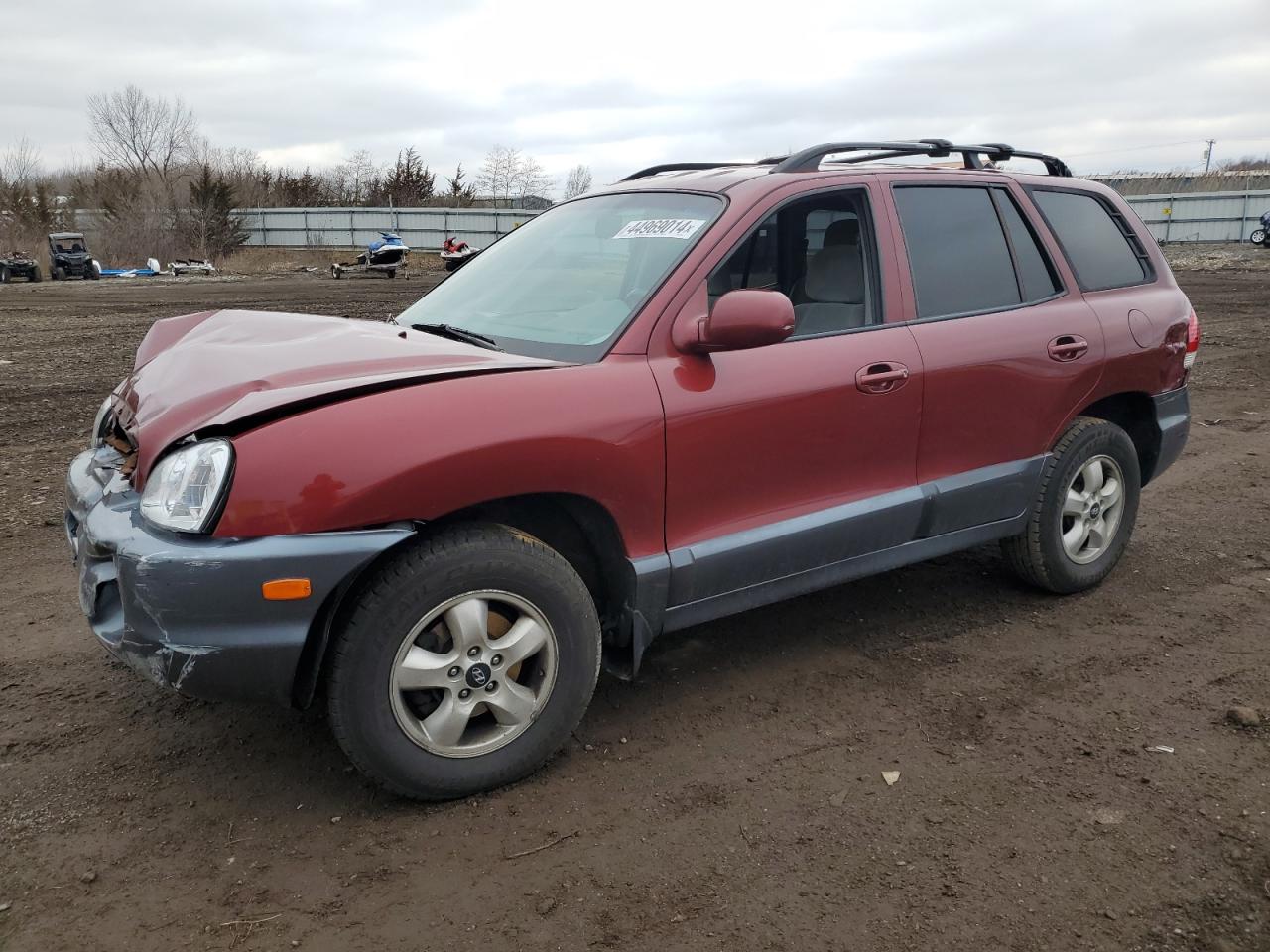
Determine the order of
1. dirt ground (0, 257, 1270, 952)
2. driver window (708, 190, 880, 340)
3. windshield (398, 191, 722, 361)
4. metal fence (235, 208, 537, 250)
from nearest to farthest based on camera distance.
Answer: dirt ground (0, 257, 1270, 952) → windshield (398, 191, 722, 361) → driver window (708, 190, 880, 340) → metal fence (235, 208, 537, 250)

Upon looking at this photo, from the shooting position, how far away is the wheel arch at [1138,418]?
4508mm

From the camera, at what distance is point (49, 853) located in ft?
8.58

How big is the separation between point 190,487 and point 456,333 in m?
1.26

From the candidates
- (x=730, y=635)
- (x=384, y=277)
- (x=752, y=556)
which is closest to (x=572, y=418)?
(x=752, y=556)

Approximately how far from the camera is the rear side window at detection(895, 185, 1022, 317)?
149 inches

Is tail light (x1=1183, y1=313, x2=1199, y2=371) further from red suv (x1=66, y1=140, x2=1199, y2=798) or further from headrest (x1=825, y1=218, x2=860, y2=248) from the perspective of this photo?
headrest (x1=825, y1=218, x2=860, y2=248)

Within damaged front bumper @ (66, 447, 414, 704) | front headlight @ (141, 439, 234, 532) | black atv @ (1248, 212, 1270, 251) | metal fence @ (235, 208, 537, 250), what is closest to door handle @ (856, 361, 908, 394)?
damaged front bumper @ (66, 447, 414, 704)

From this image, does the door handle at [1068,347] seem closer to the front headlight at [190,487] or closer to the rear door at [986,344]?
the rear door at [986,344]

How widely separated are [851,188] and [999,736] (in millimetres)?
1986

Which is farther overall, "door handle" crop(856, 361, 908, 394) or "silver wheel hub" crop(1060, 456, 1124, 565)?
"silver wheel hub" crop(1060, 456, 1124, 565)

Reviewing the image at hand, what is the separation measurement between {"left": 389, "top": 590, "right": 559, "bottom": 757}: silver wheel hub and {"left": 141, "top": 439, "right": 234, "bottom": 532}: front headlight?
0.60m

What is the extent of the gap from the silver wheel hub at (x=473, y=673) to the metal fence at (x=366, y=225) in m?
36.1

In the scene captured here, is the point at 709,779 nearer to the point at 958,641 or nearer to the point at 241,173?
the point at 958,641

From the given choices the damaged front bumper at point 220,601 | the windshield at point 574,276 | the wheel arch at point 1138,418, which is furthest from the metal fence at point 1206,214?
the damaged front bumper at point 220,601
